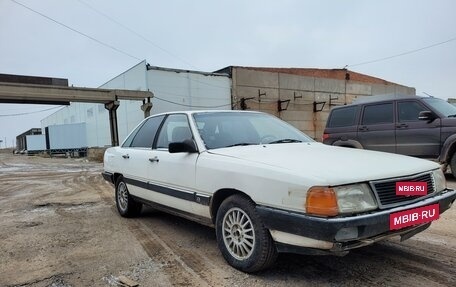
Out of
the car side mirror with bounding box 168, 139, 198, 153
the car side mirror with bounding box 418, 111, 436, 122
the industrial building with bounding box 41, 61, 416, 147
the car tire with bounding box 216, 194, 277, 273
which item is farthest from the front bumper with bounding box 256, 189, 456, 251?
the industrial building with bounding box 41, 61, 416, 147

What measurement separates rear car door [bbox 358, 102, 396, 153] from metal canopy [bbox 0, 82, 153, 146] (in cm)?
1450

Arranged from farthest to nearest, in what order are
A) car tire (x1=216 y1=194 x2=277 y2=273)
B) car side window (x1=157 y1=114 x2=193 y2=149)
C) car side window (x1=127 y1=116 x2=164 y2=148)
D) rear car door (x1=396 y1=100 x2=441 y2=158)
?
1. rear car door (x1=396 y1=100 x2=441 y2=158)
2. car side window (x1=127 y1=116 x2=164 y2=148)
3. car side window (x1=157 y1=114 x2=193 y2=149)
4. car tire (x1=216 y1=194 x2=277 y2=273)

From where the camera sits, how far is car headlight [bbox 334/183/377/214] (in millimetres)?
2729

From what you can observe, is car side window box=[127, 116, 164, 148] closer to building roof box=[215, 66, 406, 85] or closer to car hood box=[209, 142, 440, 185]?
car hood box=[209, 142, 440, 185]

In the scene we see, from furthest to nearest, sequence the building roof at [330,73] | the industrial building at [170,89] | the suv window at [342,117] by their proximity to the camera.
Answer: the building roof at [330,73] → the industrial building at [170,89] → the suv window at [342,117]

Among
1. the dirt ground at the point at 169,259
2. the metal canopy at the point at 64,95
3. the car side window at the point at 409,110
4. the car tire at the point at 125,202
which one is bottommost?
the dirt ground at the point at 169,259

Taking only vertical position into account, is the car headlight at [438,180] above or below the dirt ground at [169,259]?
above

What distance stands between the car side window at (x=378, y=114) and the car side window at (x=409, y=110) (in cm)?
21

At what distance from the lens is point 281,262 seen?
11.6 feet

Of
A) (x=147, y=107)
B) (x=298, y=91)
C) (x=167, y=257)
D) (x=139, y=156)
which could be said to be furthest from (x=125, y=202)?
(x=298, y=91)

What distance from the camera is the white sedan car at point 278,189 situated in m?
2.74

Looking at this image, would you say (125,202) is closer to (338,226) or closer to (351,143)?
(338,226)

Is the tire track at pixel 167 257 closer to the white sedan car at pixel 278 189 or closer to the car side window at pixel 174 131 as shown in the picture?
the white sedan car at pixel 278 189

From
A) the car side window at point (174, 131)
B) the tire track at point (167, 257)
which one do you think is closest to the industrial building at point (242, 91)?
the car side window at point (174, 131)
